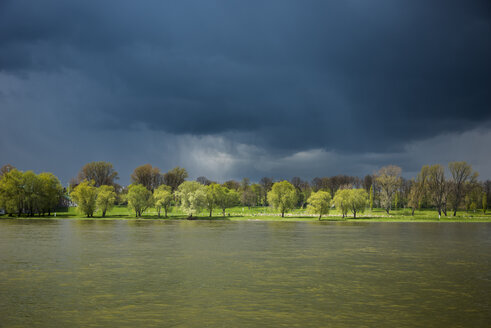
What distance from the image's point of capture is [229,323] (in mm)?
16781

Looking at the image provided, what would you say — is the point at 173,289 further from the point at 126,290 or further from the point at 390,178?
the point at 390,178

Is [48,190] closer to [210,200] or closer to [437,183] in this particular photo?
[210,200]

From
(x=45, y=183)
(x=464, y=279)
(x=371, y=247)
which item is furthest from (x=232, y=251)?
(x=45, y=183)

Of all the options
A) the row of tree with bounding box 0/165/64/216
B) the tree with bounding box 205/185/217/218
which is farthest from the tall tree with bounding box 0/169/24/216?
the tree with bounding box 205/185/217/218

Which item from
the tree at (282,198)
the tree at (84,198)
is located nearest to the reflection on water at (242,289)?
the tree at (282,198)

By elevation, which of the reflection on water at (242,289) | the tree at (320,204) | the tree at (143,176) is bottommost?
the reflection on water at (242,289)

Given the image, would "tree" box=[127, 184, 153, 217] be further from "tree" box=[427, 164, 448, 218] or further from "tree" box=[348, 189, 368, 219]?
"tree" box=[427, 164, 448, 218]

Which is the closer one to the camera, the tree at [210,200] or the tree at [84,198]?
the tree at [84,198]

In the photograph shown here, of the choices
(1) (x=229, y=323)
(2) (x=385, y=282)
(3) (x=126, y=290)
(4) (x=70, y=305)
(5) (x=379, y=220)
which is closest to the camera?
(1) (x=229, y=323)

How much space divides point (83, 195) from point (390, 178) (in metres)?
113

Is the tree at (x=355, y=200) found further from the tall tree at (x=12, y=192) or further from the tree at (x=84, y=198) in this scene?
the tall tree at (x=12, y=192)

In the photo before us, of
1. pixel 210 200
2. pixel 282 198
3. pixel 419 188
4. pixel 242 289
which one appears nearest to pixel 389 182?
pixel 419 188

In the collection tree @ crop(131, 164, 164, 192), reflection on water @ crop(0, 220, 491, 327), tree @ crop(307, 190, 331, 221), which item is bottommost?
reflection on water @ crop(0, 220, 491, 327)

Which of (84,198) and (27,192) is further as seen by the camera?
(27,192)
